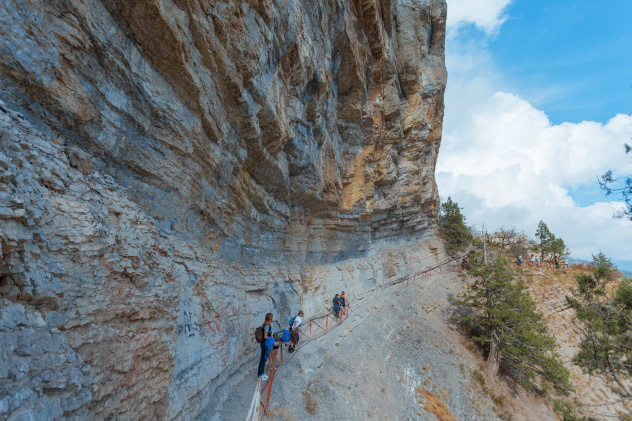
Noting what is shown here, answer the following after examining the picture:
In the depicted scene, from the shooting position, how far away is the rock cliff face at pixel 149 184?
3.07 meters

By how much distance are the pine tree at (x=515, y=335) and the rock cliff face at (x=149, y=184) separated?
1168 cm

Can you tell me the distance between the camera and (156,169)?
17.5 ft

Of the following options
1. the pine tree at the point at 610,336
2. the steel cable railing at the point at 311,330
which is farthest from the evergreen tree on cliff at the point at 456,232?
the pine tree at the point at 610,336

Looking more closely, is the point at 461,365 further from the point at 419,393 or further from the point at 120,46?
the point at 120,46

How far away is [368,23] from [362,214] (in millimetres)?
9835

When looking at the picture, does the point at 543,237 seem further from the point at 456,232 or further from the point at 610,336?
the point at 610,336

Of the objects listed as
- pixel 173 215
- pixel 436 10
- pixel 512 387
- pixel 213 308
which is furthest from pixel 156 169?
pixel 436 10

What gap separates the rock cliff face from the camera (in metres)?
3.07

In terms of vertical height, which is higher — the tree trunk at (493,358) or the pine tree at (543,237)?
the pine tree at (543,237)

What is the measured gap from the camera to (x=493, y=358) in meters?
15.6

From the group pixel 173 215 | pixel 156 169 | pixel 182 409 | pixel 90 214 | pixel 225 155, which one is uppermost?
pixel 225 155

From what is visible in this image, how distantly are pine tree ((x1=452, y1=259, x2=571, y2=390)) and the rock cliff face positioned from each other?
11.7 metres

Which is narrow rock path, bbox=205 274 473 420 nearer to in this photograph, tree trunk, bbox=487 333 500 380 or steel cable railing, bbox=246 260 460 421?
steel cable railing, bbox=246 260 460 421

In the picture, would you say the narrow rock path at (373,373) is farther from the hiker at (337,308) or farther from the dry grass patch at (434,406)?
the hiker at (337,308)
